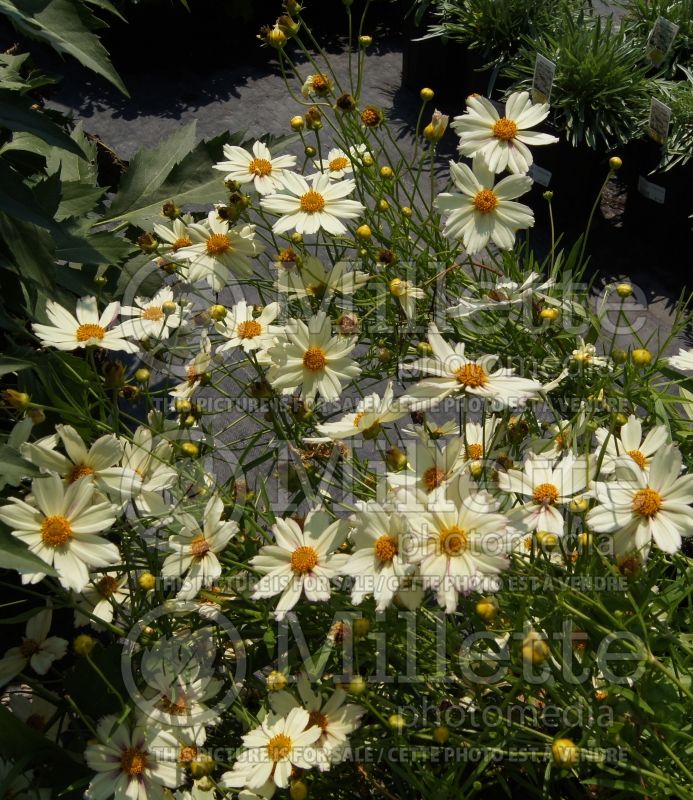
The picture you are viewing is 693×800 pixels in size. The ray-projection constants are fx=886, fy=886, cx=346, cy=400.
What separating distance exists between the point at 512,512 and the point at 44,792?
444 mm

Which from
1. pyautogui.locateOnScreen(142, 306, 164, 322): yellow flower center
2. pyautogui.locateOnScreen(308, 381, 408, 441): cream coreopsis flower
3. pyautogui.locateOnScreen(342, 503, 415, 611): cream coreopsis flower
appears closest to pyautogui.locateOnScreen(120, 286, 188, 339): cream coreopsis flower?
pyautogui.locateOnScreen(142, 306, 164, 322): yellow flower center

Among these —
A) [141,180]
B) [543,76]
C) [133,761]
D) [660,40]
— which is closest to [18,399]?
[133,761]

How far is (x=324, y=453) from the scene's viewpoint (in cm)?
78

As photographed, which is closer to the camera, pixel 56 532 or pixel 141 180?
pixel 56 532

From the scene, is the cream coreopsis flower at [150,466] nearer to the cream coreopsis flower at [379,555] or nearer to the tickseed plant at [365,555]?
the tickseed plant at [365,555]

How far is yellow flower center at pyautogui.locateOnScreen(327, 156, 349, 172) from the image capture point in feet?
3.18

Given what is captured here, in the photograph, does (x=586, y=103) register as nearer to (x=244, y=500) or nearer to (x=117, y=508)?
(x=244, y=500)

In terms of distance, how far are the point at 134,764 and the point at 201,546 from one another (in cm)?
17

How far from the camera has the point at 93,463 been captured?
681 millimetres

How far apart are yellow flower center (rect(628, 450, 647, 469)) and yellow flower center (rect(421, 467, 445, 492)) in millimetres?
153

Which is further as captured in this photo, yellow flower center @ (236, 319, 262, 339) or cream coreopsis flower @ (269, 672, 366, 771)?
yellow flower center @ (236, 319, 262, 339)

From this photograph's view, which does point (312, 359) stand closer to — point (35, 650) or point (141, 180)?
point (35, 650)

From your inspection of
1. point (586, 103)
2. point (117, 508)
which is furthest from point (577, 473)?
point (586, 103)

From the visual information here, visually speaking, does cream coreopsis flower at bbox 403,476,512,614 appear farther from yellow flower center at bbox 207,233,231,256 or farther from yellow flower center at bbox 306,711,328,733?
yellow flower center at bbox 207,233,231,256
